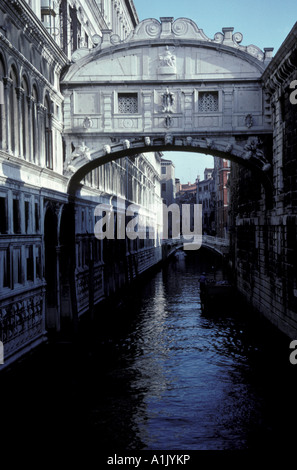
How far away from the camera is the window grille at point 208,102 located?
16156 mm

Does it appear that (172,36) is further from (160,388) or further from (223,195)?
(223,195)

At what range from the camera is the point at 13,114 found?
38.7 feet

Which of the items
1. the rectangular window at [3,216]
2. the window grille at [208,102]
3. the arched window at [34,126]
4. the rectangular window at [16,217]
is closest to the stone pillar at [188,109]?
the window grille at [208,102]

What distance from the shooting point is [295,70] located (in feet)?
43.6

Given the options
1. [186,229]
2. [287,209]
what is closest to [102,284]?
[287,209]

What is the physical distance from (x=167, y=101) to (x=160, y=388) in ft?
27.9

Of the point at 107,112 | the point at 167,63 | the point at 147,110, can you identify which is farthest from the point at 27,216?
the point at 167,63

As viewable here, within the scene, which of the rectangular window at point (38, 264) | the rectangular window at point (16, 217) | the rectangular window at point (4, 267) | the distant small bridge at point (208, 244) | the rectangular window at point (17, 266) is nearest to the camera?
the rectangular window at point (4, 267)

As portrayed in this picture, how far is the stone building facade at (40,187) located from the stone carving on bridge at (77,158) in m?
0.16

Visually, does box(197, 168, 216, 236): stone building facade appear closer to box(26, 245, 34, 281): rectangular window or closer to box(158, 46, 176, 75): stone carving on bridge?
box(158, 46, 176, 75): stone carving on bridge

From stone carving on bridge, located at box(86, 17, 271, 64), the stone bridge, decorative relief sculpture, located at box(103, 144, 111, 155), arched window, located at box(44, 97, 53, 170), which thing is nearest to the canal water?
arched window, located at box(44, 97, 53, 170)

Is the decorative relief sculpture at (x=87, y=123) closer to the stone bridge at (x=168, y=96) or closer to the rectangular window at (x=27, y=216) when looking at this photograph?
the stone bridge at (x=168, y=96)
